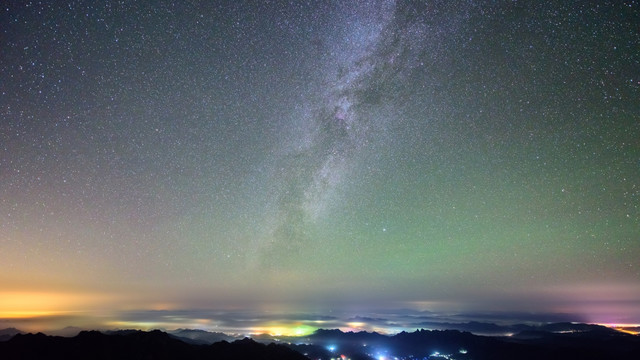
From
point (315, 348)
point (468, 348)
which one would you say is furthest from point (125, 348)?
point (468, 348)

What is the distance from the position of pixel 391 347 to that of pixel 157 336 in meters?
138

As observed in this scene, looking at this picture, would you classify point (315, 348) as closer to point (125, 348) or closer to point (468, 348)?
point (468, 348)

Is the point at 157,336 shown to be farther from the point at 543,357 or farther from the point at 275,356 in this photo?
the point at 543,357

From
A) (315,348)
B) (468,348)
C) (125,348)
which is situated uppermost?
(125,348)

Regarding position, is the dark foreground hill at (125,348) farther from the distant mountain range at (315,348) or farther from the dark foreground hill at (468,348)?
the dark foreground hill at (468,348)

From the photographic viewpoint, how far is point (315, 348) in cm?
16425

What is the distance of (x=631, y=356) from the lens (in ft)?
415

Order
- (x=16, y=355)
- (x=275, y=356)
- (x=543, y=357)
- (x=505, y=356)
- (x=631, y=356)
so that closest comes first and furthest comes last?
(x=16, y=355) < (x=275, y=356) < (x=631, y=356) < (x=543, y=357) < (x=505, y=356)

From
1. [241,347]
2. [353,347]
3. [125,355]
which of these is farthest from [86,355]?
[353,347]

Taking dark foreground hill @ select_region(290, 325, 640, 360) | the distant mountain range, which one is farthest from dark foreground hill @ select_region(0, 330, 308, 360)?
dark foreground hill @ select_region(290, 325, 640, 360)

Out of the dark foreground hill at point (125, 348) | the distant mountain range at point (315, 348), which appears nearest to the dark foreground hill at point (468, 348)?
the distant mountain range at point (315, 348)

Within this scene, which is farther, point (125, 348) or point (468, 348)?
point (468, 348)

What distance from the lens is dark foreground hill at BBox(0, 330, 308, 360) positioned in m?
72.9

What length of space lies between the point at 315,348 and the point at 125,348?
106584 millimetres
